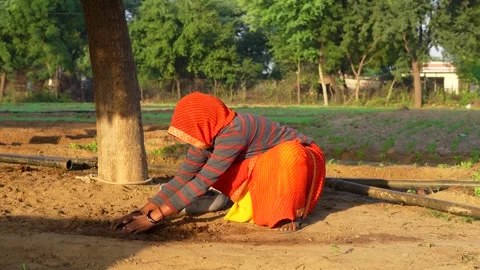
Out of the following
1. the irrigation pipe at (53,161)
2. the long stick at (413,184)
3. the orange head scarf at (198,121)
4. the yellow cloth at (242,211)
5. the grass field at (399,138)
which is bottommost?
the grass field at (399,138)

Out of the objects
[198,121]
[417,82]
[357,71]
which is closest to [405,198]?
[198,121]

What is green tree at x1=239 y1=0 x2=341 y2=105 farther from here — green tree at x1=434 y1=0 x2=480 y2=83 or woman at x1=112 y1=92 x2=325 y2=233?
woman at x1=112 y1=92 x2=325 y2=233

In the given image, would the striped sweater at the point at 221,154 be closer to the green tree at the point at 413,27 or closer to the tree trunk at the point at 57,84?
the green tree at the point at 413,27

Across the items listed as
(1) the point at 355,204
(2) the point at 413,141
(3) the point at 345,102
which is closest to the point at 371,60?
(3) the point at 345,102

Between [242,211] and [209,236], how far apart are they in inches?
20.0

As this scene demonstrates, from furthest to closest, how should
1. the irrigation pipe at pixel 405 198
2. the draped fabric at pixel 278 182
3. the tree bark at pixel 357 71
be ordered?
the tree bark at pixel 357 71
the irrigation pipe at pixel 405 198
the draped fabric at pixel 278 182

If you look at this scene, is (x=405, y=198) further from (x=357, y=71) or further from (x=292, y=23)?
(x=357, y=71)

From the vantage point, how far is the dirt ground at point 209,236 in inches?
167

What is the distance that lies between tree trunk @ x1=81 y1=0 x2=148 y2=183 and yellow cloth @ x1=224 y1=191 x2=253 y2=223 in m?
1.52

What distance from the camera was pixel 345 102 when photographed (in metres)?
41.1

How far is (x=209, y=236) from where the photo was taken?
5086mm

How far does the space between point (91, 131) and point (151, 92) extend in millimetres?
32636

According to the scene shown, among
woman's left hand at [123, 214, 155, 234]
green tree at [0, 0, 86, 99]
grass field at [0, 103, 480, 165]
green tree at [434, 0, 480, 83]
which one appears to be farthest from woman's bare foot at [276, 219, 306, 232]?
green tree at [0, 0, 86, 99]

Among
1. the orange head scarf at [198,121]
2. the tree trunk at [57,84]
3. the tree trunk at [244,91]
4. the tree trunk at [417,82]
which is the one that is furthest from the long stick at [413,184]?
the tree trunk at [57,84]
